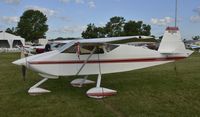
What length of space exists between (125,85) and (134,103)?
294 cm

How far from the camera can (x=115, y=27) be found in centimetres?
9675

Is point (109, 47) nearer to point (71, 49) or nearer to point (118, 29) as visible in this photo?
point (71, 49)

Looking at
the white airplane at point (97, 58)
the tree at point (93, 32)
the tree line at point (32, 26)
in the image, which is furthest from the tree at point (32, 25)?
the white airplane at point (97, 58)

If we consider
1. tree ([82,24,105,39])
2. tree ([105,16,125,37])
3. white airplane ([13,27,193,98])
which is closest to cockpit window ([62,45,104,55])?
white airplane ([13,27,193,98])

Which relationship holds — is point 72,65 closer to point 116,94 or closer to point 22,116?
point 116,94

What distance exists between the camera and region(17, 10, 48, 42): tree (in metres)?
91.4

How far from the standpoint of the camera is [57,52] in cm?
952

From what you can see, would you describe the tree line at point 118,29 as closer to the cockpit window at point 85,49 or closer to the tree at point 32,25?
the tree at point 32,25

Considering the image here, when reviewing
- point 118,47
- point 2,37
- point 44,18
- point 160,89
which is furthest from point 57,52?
point 44,18

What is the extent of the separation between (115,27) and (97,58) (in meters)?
87.6

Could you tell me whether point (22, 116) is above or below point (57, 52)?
below

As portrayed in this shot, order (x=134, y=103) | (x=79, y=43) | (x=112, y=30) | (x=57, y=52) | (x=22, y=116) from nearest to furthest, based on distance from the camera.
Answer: (x=22, y=116), (x=134, y=103), (x=79, y=43), (x=57, y=52), (x=112, y=30)

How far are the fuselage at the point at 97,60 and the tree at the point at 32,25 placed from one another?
84.0m

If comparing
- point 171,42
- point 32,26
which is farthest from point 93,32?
point 171,42
